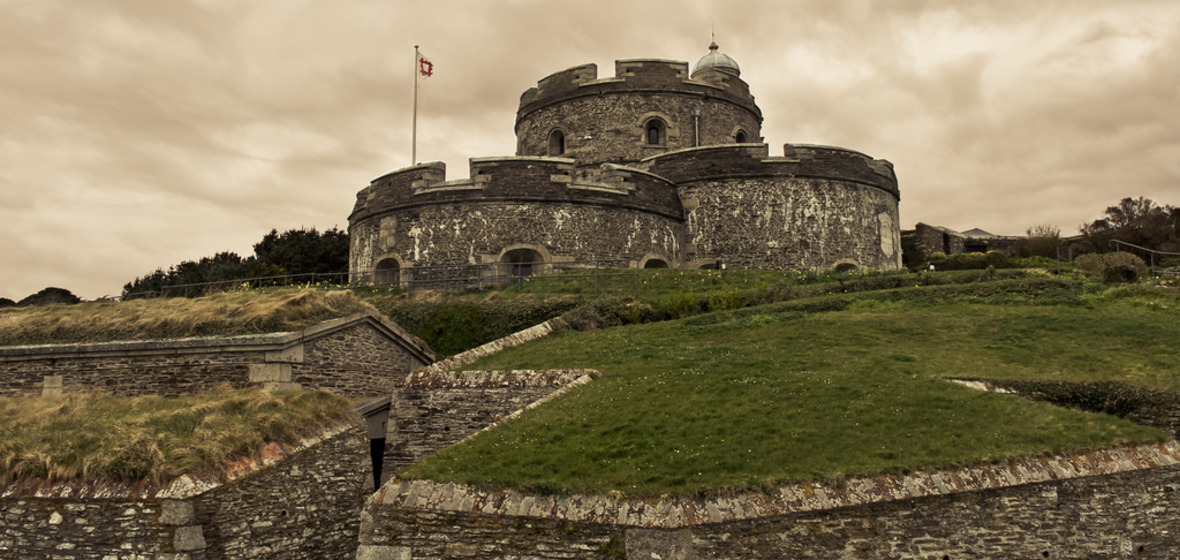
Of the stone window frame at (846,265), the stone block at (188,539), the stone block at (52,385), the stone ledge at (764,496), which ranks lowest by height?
the stone block at (188,539)

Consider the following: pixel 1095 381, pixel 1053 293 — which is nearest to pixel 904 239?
pixel 1053 293

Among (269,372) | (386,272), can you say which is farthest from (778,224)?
(269,372)

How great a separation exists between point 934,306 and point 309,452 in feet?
49.7

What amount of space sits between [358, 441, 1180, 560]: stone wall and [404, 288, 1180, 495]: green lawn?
0.94ft

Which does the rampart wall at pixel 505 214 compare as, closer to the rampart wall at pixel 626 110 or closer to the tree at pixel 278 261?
the rampart wall at pixel 626 110

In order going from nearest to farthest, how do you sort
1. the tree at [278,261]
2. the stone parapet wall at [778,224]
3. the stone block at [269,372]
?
the stone block at [269,372], the stone parapet wall at [778,224], the tree at [278,261]

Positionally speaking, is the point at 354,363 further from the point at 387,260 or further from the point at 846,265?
the point at 846,265

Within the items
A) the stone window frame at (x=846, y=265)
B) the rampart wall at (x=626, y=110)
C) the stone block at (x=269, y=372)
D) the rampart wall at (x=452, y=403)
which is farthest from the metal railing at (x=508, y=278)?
the stone block at (x=269, y=372)

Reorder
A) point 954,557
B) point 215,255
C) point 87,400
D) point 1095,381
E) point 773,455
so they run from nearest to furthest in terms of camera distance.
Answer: point 954,557 → point 773,455 → point 1095,381 → point 87,400 → point 215,255

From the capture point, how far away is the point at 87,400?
15.9 metres

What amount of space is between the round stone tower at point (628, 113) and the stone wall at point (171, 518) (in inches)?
892

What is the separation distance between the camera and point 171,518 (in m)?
11.6

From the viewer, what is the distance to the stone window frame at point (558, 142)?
35.2m

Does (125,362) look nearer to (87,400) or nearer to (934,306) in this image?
(87,400)
